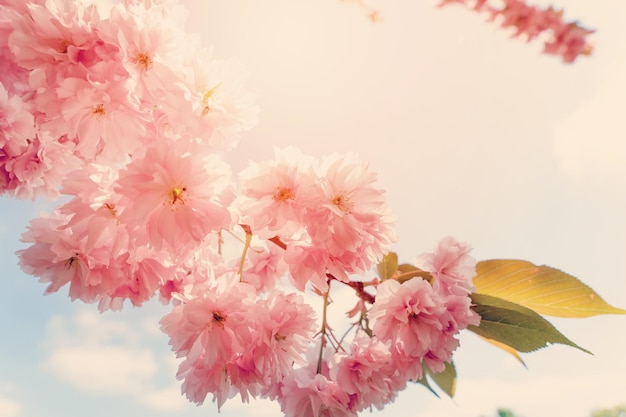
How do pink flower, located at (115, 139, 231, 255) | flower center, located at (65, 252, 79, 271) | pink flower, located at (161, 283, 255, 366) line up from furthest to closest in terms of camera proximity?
1. flower center, located at (65, 252, 79, 271)
2. pink flower, located at (161, 283, 255, 366)
3. pink flower, located at (115, 139, 231, 255)

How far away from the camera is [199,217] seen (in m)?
0.77

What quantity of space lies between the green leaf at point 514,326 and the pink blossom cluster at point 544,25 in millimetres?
795

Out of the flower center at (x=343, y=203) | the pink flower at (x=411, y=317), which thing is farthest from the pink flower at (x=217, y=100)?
the pink flower at (x=411, y=317)

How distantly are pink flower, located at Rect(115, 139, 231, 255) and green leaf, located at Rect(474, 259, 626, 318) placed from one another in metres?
0.68

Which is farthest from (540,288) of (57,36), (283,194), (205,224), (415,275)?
(57,36)

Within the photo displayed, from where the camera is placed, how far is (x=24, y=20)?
0.78 meters

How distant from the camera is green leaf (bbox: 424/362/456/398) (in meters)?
1.27

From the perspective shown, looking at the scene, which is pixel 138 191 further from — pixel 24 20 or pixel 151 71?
pixel 24 20

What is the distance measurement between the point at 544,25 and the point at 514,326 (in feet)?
3.01

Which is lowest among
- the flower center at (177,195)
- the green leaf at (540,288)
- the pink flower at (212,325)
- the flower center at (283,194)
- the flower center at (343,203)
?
the pink flower at (212,325)

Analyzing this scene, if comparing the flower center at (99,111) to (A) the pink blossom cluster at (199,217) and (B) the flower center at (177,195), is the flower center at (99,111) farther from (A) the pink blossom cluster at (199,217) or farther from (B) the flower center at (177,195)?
(B) the flower center at (177,195)

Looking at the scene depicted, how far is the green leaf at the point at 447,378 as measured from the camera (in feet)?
4.17

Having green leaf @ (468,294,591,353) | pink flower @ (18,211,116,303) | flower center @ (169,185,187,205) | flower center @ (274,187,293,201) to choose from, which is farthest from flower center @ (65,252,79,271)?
green leaf @ (468,294,591,353)

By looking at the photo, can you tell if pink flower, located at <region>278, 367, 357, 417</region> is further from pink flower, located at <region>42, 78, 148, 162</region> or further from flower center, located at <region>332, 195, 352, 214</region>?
pink flower, located at <region>42, 78, 148, 162</region>
